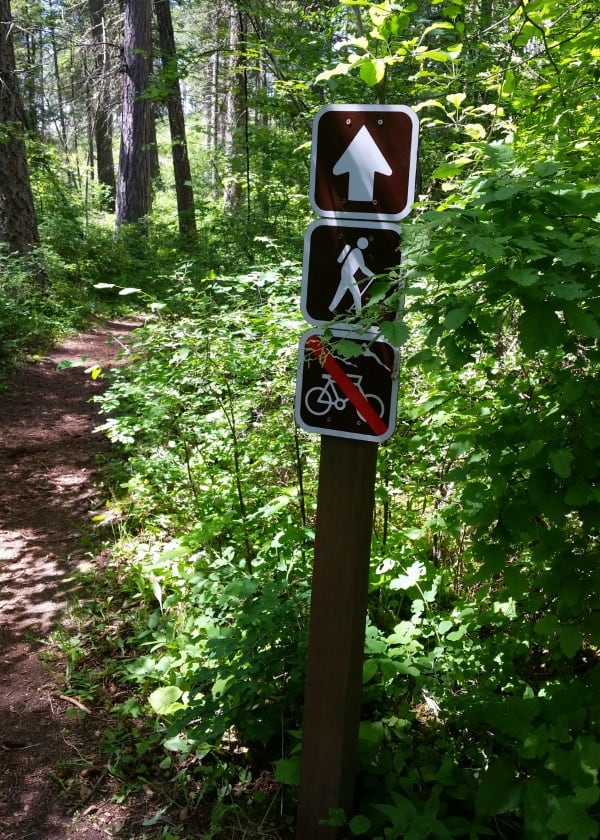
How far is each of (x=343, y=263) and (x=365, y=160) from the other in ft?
0.96

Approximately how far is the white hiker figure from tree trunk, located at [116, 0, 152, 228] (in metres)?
13.3

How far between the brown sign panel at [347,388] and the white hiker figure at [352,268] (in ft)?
0.41

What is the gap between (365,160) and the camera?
177cm

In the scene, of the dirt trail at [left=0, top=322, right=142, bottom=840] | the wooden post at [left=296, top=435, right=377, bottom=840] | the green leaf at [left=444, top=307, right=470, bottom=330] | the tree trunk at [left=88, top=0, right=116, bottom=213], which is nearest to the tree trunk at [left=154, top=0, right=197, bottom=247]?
the tree trunk at [left=88, top=0, right=116, bottom=213]

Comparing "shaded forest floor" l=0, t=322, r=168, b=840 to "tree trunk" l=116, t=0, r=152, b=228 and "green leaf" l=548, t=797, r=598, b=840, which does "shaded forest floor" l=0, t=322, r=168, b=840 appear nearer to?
"green leaf" l=548, t=797, r=598, b=840

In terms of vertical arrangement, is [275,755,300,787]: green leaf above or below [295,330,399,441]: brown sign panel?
below

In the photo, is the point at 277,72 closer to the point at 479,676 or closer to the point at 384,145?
the point at 384,145

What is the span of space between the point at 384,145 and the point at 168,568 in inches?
116

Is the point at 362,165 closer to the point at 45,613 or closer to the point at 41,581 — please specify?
the point at 45,613

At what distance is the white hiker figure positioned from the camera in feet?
5.94

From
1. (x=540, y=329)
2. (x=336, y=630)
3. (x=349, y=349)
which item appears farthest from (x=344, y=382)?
(x=336, y=630)

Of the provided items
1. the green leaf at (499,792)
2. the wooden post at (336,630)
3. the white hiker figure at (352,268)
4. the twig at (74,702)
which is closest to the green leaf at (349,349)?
the white hiker figure at (352,268)

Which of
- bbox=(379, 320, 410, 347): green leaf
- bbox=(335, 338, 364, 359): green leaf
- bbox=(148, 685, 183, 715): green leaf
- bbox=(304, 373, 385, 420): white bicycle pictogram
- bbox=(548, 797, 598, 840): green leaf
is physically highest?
bbox=(379, 320, 410, 347): green leaf

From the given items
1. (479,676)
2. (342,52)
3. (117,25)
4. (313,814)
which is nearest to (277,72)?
(342,52)
